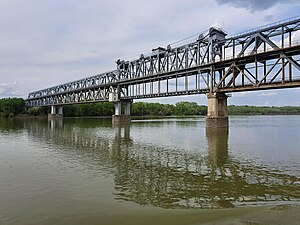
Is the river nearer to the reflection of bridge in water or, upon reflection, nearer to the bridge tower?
the reflection of bridge in water

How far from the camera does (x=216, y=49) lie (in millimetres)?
62938

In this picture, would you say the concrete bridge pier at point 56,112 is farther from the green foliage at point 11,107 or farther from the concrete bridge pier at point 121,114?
the concrete bridge pier at point 121,114

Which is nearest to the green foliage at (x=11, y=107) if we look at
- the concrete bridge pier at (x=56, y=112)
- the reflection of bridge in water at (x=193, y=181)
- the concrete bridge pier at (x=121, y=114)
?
the concrete bridge pier at (x=56, y=112)

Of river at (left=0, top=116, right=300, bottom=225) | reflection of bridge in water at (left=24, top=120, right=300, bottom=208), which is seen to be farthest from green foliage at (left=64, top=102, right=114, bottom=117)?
reflection of bridge in water at (left=24, top=120, right=300, bottom=208)

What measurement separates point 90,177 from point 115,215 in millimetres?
6013

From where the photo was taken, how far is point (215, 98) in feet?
191

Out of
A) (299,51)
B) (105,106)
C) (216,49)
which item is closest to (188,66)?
(216,49)

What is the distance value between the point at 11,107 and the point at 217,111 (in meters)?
135

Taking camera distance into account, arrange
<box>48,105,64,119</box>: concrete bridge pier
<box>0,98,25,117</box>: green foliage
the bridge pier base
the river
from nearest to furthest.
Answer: the river
the bridge pier base
<box>48,105,64,119</box>: concrete bridge pier
<box>0,98,25,117</box>: green foliage

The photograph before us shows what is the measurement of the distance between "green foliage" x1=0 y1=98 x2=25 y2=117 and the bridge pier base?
12994 centimetres

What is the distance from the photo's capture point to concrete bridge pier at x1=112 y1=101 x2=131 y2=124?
298 ft

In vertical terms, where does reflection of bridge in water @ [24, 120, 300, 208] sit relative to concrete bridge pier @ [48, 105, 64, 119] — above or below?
below

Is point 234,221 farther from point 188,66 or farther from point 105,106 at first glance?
point 105,106

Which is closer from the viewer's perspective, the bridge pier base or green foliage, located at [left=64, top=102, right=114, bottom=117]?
the bridge pier base
